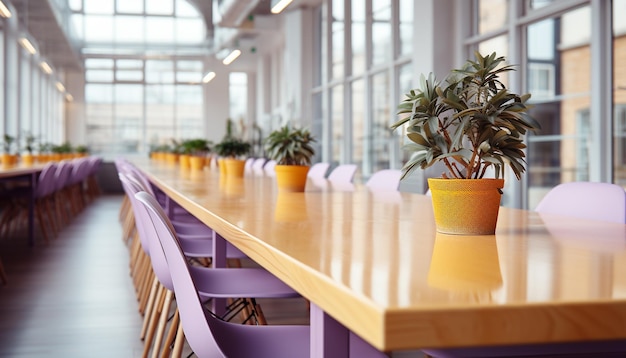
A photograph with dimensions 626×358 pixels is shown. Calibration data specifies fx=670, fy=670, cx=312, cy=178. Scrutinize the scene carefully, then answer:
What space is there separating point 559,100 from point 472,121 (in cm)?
389

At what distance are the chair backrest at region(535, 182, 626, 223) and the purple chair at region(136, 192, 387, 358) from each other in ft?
3.41

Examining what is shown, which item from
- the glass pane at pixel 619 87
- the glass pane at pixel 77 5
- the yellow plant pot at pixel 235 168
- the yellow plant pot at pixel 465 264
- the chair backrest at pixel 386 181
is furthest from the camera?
the glass pane at pixel 77 5

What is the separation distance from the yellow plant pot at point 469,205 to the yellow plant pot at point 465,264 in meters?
0.03

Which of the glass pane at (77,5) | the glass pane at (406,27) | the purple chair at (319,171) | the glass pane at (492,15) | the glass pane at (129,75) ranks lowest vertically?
the purple chair at (319,171)

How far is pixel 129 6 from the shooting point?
57.6ft

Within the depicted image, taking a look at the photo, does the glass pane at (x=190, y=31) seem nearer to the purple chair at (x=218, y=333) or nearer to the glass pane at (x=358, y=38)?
the glass pane at (x=358, y=38)

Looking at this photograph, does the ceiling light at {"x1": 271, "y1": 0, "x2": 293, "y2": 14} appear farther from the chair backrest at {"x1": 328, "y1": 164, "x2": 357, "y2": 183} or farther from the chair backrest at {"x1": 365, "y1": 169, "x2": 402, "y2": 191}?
the chair backrest at {"x1": 365, "y1": 169, "x2": 402, "y2": 191}

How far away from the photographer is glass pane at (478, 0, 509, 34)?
563cm

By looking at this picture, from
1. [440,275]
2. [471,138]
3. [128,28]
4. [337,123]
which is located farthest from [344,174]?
[128,28]

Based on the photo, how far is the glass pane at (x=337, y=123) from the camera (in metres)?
9.88

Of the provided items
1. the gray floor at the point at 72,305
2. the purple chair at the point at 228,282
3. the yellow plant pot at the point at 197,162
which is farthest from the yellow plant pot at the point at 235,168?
the purple chair at the point at 228,282

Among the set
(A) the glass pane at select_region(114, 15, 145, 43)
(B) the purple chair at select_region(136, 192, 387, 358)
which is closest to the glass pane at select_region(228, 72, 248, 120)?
(A) the glass pane at select_region(114, 15, 145, 43)

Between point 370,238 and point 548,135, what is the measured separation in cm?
416

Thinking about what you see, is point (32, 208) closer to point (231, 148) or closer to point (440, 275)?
point (231, 148)
